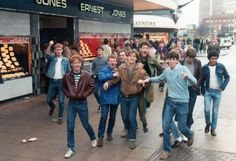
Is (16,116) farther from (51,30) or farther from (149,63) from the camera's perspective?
(51,30)

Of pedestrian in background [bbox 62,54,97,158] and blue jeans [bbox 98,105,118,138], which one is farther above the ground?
pedestrian in background [bbox 62,54,97,158]

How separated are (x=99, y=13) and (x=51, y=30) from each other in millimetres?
2383

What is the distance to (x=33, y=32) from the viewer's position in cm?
1184

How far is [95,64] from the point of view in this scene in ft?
30.6

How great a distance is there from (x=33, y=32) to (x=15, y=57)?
1.01 meters

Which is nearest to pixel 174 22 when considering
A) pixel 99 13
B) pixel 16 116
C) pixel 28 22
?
pixel 99 13

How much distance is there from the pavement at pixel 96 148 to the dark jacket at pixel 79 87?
0.96 metres

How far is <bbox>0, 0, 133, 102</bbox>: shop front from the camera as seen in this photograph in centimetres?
1082

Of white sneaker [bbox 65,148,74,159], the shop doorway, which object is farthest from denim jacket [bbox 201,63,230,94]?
the shop doorway

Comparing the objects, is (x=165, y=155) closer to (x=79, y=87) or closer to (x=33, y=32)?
(x=79, y=87)

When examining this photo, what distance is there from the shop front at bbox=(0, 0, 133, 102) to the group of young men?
4.31m

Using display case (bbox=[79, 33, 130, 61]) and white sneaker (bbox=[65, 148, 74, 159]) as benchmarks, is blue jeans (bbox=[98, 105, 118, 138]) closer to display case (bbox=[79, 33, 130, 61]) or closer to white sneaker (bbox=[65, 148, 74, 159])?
white sneaker (bbox=[65, 148, 74, 159])

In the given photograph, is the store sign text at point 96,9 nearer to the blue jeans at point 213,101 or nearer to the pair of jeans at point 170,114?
the blue jeans at point 213,101

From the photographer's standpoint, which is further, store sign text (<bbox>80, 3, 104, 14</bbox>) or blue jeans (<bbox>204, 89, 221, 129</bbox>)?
store sign text (<bbox>80, 3, 104, 14</bbox>)
